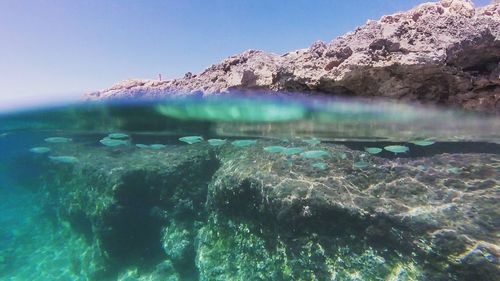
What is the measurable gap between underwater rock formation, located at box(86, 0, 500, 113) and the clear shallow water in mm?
855

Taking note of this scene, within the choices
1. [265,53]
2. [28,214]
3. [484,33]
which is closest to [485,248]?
[484,33]

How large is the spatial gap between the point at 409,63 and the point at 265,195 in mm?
5107

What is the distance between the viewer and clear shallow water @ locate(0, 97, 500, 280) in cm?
771

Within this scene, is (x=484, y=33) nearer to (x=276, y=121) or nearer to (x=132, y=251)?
(x=276, y=121)

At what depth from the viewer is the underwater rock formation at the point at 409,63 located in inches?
270

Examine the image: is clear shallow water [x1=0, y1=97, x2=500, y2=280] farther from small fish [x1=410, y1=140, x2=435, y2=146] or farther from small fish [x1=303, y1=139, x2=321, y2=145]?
small fish [x1=303, y1=139, x2=321, y2=145]

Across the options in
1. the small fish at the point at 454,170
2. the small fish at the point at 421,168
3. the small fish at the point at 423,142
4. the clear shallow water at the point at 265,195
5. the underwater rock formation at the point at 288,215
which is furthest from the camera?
the small fish at the point at 423,142

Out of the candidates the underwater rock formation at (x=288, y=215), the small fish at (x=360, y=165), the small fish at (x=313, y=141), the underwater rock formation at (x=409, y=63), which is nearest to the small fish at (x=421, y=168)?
the underwater rock formation at (x=288, y=215)

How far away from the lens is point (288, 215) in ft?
28.7

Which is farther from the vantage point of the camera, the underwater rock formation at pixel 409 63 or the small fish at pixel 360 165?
the small fish at pixel 360 165

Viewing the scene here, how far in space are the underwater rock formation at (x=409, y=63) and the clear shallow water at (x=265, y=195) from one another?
2.80 ft

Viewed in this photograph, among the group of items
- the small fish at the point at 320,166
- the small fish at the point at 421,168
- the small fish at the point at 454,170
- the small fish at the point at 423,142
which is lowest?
the small fish at the point at 454,170

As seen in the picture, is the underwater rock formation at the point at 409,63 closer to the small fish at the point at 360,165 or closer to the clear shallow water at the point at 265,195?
the clear shallow water at the point at 265,195

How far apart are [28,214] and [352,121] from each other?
1943 centimetres
